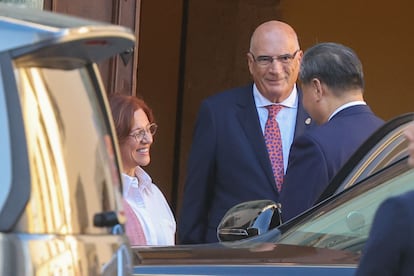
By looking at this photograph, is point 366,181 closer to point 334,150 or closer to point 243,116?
point 334,150

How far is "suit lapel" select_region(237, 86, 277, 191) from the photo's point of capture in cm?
721

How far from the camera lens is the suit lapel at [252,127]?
721 cm

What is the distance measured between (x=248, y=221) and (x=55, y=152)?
7.78ft

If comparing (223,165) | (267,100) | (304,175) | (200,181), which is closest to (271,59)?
(267,100)

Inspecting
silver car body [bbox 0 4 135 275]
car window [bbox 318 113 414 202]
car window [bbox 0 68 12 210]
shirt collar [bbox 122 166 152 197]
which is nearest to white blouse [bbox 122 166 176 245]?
shirt collar [bbox 122 166 152 197]

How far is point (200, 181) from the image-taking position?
730 centimetres

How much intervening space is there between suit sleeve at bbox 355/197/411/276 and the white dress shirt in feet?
13.0

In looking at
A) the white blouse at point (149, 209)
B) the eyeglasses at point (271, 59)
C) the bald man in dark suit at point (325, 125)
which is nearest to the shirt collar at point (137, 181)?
the white blouse at point (149, 209)

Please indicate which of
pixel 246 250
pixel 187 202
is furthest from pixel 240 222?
pixel 187 202

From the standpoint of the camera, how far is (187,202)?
7371 mm

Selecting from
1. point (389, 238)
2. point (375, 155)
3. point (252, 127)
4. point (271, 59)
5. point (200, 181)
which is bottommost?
point (200, 181)

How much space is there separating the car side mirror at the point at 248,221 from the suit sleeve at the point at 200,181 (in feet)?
5.14

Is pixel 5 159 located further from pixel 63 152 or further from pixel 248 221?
pixel 248 221

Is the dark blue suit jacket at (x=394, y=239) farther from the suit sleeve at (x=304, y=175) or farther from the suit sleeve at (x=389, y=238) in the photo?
the suit sleeve at (x=304, y=175)
